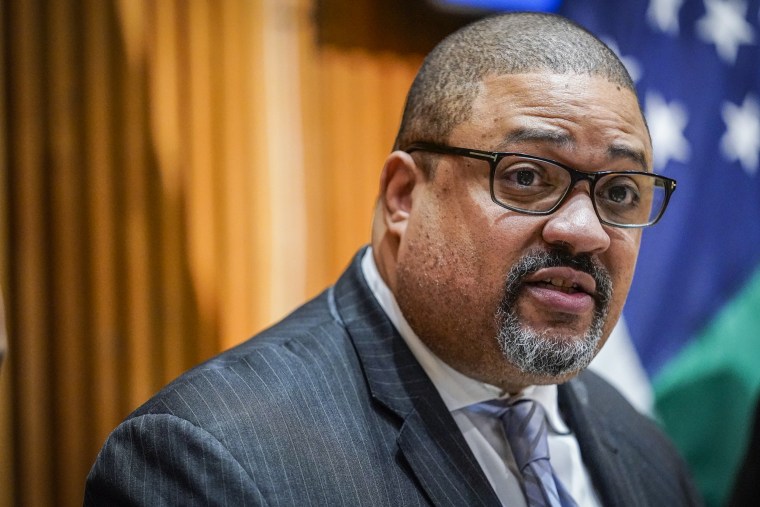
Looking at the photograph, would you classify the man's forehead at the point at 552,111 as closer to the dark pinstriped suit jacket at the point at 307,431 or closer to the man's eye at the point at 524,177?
the man's eye at the point at 524,177

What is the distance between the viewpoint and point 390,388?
4.66ft

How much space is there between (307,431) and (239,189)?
1.33 metres

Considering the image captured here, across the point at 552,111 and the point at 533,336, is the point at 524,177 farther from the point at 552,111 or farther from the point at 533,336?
the point at 533,336

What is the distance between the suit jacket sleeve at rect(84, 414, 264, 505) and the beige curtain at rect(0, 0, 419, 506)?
879 mm

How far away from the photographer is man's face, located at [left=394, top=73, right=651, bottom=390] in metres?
1.39

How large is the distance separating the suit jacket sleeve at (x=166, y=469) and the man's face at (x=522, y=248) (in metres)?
0.50

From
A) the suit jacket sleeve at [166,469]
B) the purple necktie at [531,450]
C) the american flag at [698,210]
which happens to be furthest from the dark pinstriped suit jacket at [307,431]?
the american flag at [698,210]

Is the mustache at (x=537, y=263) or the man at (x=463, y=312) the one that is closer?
the man at (x=463, y=312)

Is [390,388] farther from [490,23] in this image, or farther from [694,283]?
[694,283]

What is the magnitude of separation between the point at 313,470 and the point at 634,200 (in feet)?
2.70

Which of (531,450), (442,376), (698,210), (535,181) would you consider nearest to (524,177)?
(535,181)

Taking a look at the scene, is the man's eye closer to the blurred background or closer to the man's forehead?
the man's forehead

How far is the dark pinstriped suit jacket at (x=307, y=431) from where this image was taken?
3.82 ft

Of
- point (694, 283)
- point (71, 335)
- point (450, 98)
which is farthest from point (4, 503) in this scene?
point (694, 283)
